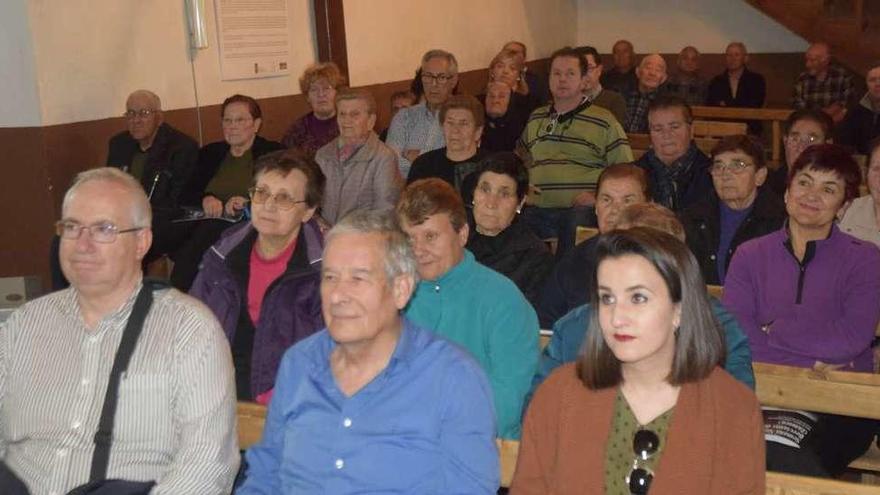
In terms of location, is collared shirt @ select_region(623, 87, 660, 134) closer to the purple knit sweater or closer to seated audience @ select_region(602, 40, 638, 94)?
seated audience @ select_region(602, 40, 638, 94)

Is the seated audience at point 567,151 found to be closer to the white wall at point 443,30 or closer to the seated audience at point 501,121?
the seated audience at point 501,121

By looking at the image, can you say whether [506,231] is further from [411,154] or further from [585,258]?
[411,154]

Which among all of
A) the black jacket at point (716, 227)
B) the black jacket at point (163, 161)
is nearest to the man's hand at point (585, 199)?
the black jacket at point (716, 227)

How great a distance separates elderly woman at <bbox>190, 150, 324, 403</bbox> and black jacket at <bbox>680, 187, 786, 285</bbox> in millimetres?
1748

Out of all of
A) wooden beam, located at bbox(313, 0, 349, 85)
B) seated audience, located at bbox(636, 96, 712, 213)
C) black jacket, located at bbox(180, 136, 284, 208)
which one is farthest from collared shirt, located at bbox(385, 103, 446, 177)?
wooden beam, located at bbox(313, 0, 349, 85)

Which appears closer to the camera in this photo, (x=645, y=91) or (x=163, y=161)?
(x=163, y=161)

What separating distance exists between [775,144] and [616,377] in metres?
8.36

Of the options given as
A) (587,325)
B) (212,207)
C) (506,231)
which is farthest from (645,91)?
(587,325)

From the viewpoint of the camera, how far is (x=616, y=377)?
2.59 meters

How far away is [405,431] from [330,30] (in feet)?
22.6

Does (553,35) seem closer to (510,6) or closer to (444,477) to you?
(510,6)

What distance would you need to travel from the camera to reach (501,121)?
25.2ft

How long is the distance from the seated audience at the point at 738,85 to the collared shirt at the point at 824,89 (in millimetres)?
953

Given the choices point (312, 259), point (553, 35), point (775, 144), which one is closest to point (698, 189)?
point (312, 259)
